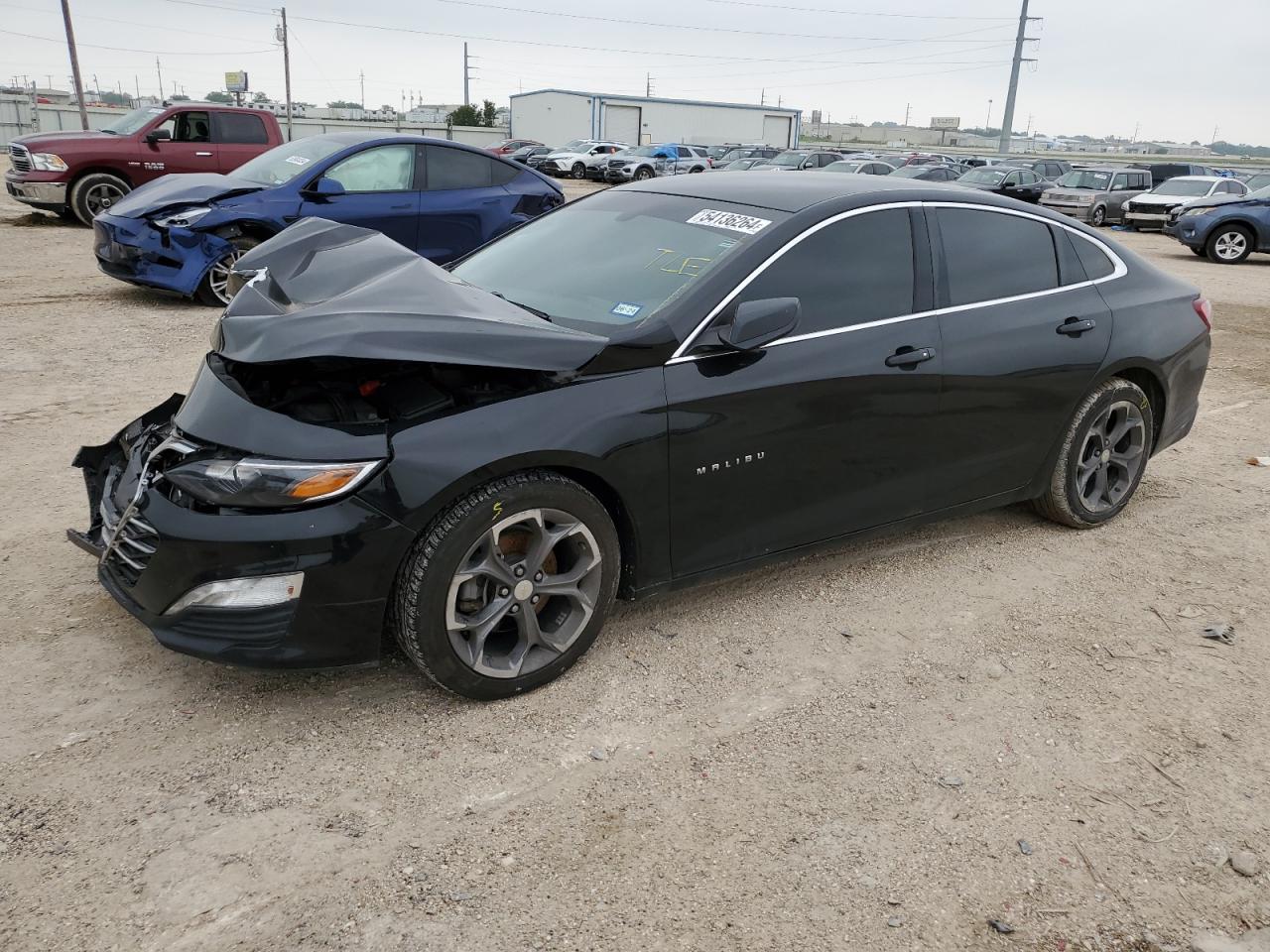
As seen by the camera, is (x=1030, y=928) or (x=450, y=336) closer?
(x=1030, y=928)

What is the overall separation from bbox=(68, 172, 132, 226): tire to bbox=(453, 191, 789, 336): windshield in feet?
39.7

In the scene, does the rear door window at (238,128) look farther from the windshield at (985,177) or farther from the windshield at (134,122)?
the windshield at (985,177)

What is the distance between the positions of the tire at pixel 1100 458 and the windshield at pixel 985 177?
69.4 feet

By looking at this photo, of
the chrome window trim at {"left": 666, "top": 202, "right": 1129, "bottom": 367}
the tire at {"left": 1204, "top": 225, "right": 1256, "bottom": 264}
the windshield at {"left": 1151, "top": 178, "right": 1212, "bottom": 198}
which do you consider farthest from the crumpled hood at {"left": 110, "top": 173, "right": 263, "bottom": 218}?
the windshield at {"left": 1151, "top": 178, "right": 1212, "bottom": 198}

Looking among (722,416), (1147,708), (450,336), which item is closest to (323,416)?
(450,336)

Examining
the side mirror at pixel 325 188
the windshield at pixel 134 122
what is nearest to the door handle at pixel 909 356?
the side mirror at pixel 325 188

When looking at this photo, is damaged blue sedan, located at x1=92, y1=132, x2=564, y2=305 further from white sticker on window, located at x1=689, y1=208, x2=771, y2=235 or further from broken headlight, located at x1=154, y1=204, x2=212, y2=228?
white sticker on window, located at x1=689, y1=208, x2=771, y2=235

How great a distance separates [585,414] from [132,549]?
4.75ft

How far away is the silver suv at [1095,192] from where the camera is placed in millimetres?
23438

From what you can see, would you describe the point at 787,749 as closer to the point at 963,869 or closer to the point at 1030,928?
the point at 963,869

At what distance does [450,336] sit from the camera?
295 centimetres

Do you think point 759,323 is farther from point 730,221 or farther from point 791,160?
point 791,160

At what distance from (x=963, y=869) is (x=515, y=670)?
144cm

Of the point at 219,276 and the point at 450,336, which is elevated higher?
the point at 450,336
